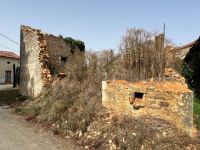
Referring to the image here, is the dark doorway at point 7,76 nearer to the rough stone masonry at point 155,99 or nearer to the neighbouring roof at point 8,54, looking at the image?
the neighbouring roof at point 8,54

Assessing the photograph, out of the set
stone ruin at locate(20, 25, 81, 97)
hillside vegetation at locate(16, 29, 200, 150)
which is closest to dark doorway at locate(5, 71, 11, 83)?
stone ruin at locate(20, 25, 81, 97)

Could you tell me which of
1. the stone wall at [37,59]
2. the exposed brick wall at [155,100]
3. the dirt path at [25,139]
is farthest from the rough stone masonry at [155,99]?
the stone wall at [37,59]

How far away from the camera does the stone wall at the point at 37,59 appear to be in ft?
52.6

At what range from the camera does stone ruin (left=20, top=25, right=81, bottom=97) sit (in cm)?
1602

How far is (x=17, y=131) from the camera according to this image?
9.82m

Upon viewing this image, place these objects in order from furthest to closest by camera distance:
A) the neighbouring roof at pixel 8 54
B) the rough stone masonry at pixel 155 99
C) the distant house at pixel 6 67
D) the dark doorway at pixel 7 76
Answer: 1. the neighbouring roof at pixel 8 54
2. the dark doorway at pixel 7 76
3. the distant house at pixel 6 67
4. the rough stone masonry at pixel 155 99

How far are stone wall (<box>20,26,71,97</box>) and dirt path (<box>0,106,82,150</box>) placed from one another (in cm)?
508

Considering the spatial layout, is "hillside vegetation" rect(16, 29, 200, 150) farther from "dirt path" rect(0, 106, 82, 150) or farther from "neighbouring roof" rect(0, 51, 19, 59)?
"neighbouring roof" rect(0, 51, 19, 59)

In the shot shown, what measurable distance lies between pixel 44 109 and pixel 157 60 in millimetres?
5715

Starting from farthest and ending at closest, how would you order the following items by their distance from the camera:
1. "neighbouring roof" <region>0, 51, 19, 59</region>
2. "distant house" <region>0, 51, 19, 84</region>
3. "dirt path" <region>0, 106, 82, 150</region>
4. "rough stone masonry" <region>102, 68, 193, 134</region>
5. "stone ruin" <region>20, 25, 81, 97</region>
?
"neighbouring roof" <region>0, 51, 19, 59</region>
"distant house" <region>0, 51, 19, 84</region>
"stone ruin" <region>20, 25, 81, 97</region>
"dirt path" <region>0, 106, 82, 150</region>
"rough stone masonry" <region>102, 68, 193, 134</region>

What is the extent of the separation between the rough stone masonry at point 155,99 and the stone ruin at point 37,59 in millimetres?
7366

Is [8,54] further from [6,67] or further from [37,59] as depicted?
[37,59]

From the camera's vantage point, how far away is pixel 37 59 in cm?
1639

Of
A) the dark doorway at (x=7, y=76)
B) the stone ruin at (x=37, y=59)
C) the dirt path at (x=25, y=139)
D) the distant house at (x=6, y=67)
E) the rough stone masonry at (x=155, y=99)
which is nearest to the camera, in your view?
the rough stone masonry at (x=155, y=99)
